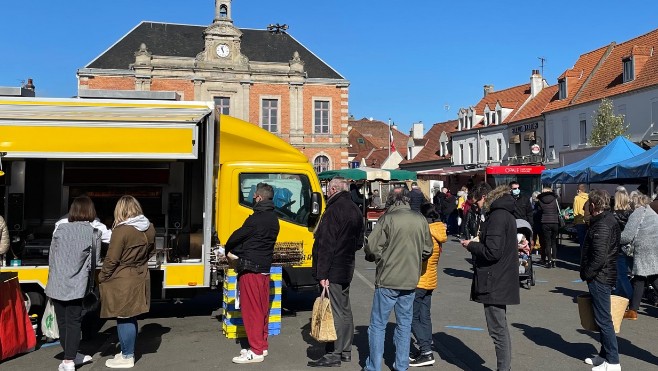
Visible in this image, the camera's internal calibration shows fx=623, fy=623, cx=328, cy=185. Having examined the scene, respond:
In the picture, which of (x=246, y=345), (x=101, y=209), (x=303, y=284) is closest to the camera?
(x=246, y=345)

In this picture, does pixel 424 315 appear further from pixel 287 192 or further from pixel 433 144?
pixel 433 144

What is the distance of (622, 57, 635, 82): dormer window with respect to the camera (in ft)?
112

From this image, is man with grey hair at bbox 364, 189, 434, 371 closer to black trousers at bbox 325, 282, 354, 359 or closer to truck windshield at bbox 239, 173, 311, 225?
black trousers at bbox 325, 282, 354, 359

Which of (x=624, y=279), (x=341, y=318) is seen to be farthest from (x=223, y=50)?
A: (x=341, y=318)

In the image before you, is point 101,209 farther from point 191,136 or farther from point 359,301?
point 359,301

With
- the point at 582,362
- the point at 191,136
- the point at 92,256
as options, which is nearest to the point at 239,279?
the point at 92,256

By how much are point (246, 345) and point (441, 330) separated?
2.62 meters

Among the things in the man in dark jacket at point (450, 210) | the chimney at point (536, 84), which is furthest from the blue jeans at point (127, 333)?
the chimney at point (536, 84)

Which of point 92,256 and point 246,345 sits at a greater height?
point 92,256

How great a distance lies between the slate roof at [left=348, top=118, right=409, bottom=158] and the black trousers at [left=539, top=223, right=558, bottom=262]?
218 ft

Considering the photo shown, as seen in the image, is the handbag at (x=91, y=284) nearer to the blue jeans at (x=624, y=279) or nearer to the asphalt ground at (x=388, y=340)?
the asphalt ground at (x=388, y=340)

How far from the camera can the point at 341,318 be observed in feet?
21.4

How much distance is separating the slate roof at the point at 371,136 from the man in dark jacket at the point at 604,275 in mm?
74586

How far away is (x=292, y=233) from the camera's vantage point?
9289 millimetres
